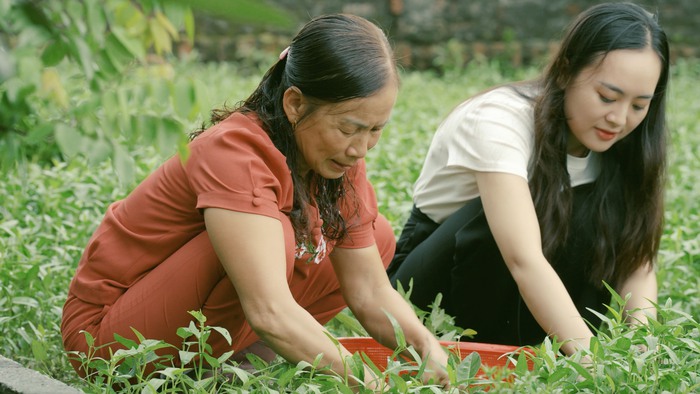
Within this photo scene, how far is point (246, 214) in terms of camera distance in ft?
6.22

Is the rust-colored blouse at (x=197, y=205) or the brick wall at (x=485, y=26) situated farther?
the brick wall at (x=485, y=26)

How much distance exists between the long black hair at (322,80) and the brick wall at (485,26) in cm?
666

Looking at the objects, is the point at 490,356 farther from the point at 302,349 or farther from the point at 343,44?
the point at 343,44

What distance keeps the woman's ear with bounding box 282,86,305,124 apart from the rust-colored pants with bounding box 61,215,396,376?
293 mm

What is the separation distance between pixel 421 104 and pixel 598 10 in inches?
147

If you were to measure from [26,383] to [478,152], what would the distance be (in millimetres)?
1165

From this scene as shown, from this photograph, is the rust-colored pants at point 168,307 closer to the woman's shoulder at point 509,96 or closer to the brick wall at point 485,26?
the woman's shoulder at point 509,96

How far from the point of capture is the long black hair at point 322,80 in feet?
6.43

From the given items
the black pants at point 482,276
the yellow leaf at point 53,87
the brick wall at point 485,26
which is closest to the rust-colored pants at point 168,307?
the black pants at point 482,276

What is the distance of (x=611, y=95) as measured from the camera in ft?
7.92

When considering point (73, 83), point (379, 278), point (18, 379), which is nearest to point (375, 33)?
point (379, 278)

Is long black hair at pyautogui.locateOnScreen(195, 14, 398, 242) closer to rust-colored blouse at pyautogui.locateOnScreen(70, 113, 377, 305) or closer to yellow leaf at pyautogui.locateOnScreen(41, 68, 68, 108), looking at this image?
rust-colored blouse at pyautogui.locateOnScreen(70, 113, 377, 305)

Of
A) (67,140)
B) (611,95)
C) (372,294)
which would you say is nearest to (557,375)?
(372,294)

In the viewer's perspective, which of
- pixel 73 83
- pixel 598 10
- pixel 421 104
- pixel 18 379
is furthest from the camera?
pixel 421 104
